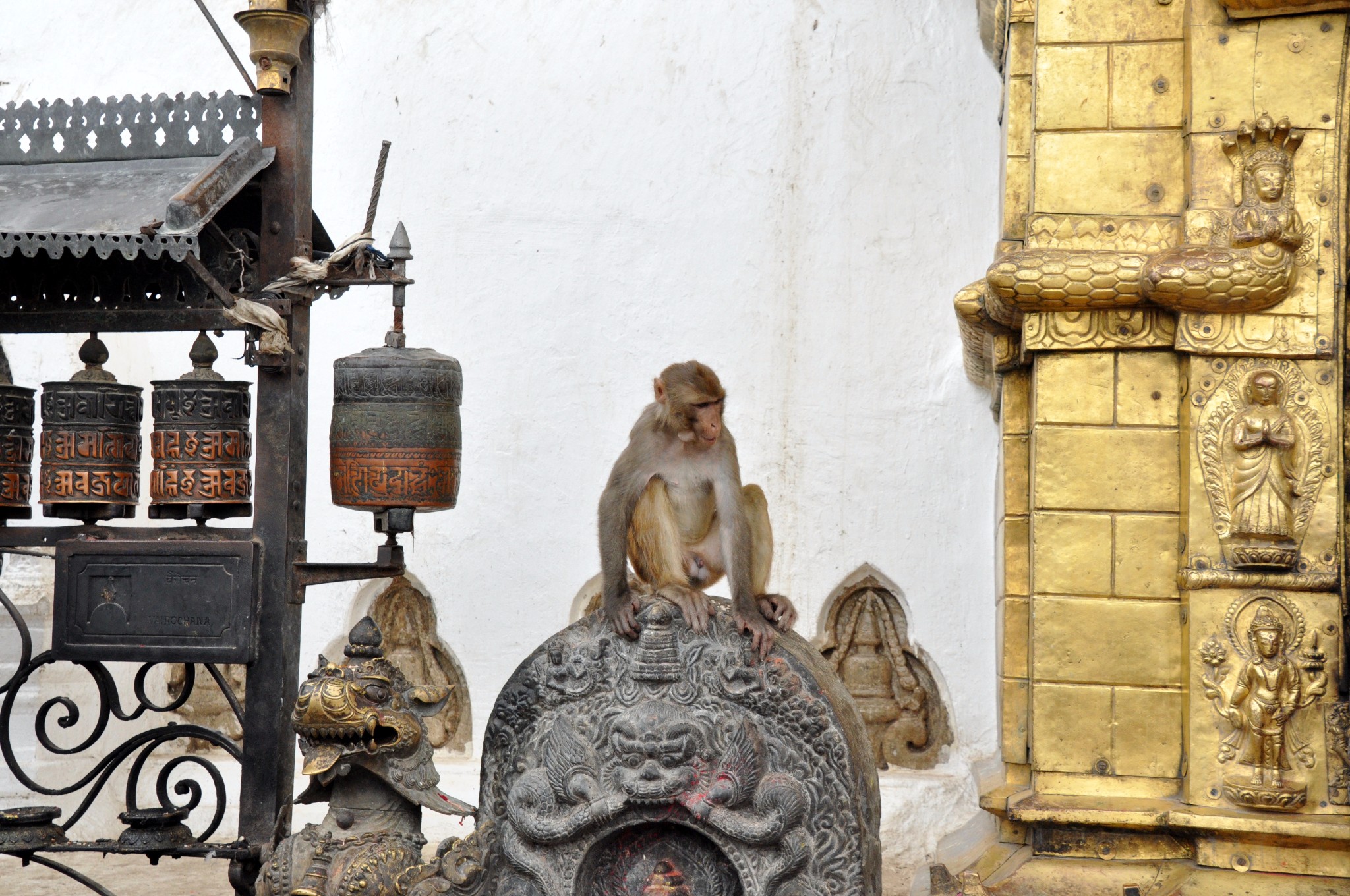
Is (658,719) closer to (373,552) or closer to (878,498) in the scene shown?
(878,498)

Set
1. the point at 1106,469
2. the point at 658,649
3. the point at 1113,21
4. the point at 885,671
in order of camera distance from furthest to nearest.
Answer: the point at 885,671 < the point at 1113,21 < the point at 1106,469 < the point at 658,649

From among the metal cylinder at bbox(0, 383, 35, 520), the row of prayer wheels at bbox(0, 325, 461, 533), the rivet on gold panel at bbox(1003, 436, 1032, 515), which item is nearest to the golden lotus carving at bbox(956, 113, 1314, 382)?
the rivet on gold panel at bbox(1003, 436, 1032, 515)

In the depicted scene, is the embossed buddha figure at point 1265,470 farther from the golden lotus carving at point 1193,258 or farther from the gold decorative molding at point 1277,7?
the gold decorative molding at point 1277,7

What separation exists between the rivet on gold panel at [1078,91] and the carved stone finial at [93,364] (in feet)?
9.23

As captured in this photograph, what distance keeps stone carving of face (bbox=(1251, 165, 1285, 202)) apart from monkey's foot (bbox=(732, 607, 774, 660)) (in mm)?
1688

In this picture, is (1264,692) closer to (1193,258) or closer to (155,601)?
(1193,258)

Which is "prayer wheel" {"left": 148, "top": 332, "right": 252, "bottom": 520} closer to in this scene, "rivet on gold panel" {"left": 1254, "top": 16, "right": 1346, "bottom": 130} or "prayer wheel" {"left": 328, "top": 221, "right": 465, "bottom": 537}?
"prayer wheel" {"left": 328, "top": 221, "right": 465, "bottom": 537}

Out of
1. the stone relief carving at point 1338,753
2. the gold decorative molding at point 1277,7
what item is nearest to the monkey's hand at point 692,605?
the stone relief carving at point 1338,753

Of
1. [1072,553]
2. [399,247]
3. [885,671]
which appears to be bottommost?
[885,671]

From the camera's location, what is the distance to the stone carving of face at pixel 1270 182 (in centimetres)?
382

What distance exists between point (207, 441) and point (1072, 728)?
8.32 ft

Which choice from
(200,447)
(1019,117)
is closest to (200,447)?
(200,447)

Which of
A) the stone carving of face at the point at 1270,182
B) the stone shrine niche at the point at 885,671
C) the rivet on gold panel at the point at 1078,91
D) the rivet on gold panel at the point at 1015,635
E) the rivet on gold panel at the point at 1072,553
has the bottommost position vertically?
the stone shrine niche at the point at 885,671

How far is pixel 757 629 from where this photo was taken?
3.59m
